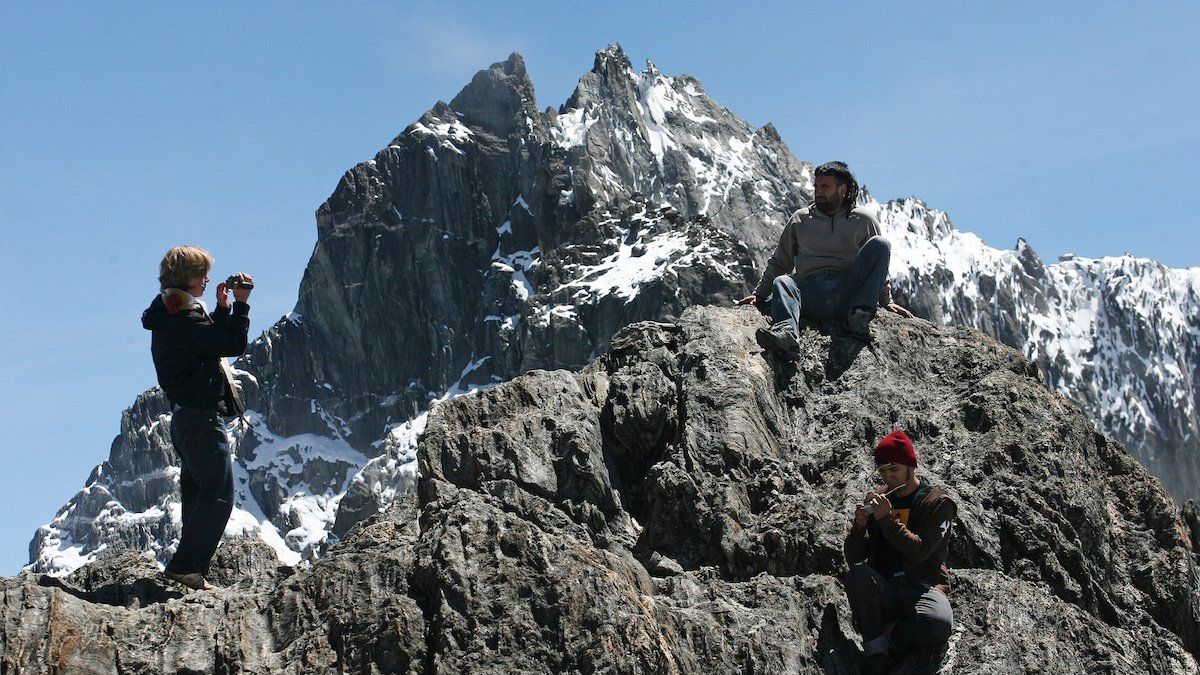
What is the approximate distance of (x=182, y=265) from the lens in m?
11.6

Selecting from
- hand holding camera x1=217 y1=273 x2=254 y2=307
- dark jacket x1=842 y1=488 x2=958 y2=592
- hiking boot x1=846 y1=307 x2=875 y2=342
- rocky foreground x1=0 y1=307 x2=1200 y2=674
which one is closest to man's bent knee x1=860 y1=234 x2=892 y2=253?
hiking boot x1=846 y1=307 x2=875 y2=342

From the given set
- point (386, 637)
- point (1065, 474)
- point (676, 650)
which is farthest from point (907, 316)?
point (386, 637)

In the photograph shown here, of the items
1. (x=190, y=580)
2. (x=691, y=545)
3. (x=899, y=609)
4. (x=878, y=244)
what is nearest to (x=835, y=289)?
(x=878, y=244)

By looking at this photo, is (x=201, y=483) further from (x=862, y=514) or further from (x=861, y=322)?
(x=861, y=322)

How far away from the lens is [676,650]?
33.0 ft

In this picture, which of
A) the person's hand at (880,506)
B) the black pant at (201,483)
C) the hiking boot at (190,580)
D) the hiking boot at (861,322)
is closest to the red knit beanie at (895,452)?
the person's hand at (880,506)

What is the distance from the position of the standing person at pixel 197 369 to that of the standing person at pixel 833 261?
563 cm

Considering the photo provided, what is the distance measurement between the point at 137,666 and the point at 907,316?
29.8ft

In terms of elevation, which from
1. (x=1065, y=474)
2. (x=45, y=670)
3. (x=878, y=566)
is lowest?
(x=45, y=670)

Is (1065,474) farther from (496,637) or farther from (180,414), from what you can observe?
(180,414)

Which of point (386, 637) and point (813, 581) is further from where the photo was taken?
point (813, 581)

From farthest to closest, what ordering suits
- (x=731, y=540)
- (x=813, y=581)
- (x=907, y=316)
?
(x=907, y=316)
(x=731, y=540)
(x=813, y=581)

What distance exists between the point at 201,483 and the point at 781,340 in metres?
5.94

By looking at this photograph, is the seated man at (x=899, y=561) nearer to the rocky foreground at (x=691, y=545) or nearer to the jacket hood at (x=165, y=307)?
A: the rocky foreground at (x=691, y=545)
